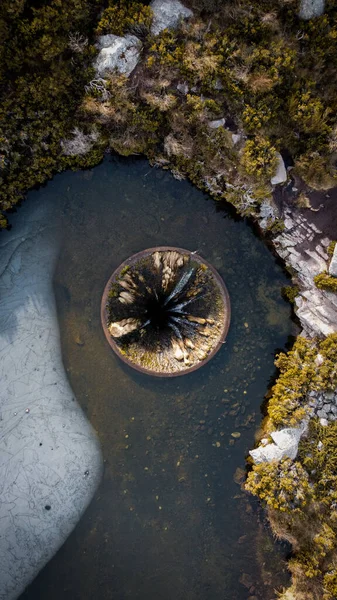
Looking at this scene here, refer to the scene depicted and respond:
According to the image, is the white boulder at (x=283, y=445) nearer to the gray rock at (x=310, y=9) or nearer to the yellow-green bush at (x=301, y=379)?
the yellow-green bush at (x=301, y=379)

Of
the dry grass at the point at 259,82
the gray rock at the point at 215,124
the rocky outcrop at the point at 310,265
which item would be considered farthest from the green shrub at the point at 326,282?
the dry grass at the point at 259,82

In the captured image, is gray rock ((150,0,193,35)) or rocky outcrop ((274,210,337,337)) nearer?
gray rock ((150,0,193,35))

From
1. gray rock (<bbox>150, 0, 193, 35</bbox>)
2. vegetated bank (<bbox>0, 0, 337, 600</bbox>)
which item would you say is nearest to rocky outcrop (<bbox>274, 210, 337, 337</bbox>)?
vegetated bank (<bbox>0, 0, 337, 600</bbox>)

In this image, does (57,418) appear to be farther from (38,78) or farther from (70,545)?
(38,78)

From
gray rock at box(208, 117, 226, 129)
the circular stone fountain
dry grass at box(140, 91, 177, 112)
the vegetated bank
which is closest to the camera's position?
the vegetated bank

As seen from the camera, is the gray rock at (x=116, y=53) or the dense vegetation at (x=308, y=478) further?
the dense vegetation at (x=308, y=478)

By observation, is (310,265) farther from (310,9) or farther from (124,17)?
(124,17)

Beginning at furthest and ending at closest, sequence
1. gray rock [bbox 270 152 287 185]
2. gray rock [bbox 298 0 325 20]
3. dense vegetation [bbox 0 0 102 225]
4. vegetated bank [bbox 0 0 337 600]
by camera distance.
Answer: gray rock [bbox 270 152 287 185]
vegetated bank [bbox 0 0 337 600]
gray rock [bbox 298 0 325 20]
dense vegetation [bbox 0 0 102 225]

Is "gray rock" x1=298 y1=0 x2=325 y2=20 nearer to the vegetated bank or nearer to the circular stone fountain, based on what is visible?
the vegetated bank
